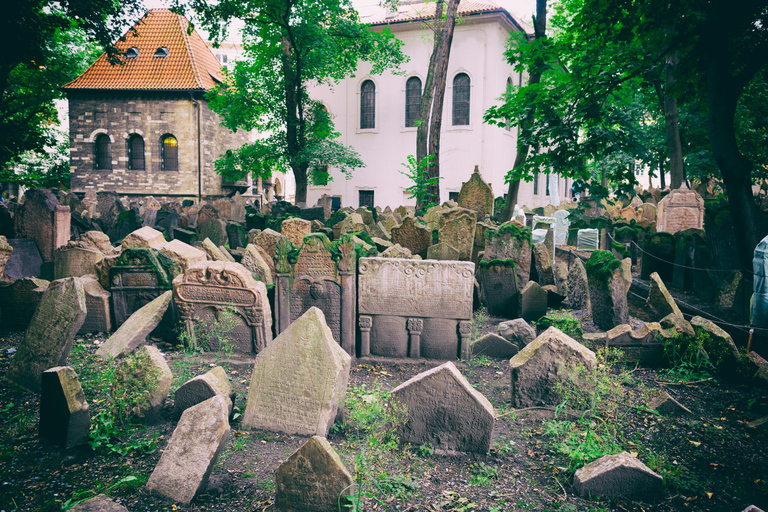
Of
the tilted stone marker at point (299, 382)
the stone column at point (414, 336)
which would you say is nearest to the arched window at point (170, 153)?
the stone column at point (414, 336)

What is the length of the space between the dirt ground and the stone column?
1.27 metres

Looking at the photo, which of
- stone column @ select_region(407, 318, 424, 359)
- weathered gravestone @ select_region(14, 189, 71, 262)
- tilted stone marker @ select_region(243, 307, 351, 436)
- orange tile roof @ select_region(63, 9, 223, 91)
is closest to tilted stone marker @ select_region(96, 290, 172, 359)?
tilted stone marker @ select_region(243, 307, 351, 436)

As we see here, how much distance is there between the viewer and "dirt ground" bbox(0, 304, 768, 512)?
2.95 metres

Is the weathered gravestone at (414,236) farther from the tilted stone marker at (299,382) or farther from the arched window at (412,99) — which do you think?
the arched window at (412,99)

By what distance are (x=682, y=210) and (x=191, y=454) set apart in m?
13.4

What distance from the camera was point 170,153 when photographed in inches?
1025

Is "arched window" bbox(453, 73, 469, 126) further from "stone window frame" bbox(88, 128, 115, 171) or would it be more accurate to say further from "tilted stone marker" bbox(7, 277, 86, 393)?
"tilted stone marker" bbox(7, 277, 86, 393)

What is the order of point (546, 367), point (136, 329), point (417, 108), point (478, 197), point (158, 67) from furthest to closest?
point (158, 67), point (417, 108), point (478, 197), point (136, 329), point (546, 367)

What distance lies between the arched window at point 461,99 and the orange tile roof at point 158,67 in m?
13.8

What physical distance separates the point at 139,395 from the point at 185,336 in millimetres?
1559

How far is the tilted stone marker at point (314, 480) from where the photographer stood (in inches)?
106

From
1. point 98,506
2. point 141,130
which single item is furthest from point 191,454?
point 141,130

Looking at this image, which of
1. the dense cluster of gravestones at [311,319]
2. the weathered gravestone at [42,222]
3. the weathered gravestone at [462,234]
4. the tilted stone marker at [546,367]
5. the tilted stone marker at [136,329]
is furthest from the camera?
the weathered gravestone at [462,234]

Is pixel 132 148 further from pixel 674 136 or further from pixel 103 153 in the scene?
pixel 674 136
